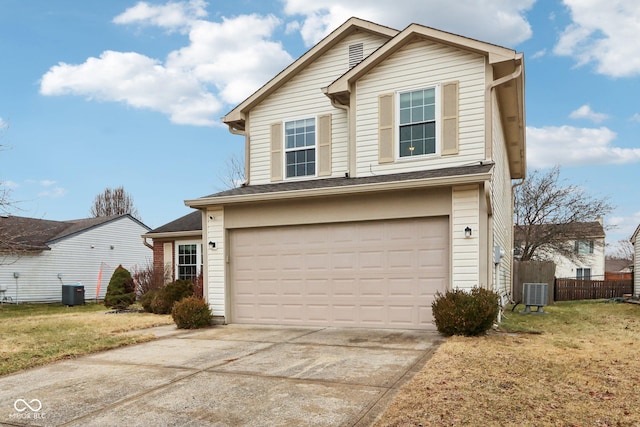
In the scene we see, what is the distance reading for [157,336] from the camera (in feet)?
30.3

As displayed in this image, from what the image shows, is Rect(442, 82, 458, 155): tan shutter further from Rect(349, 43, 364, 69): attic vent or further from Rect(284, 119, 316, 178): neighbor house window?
Rect(284, 119, 316, 178): neighbor house window

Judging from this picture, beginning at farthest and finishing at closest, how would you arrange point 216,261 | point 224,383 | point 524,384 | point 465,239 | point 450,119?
point 216,261, point 450,119, point 465,239, point 224,383, point 524,384

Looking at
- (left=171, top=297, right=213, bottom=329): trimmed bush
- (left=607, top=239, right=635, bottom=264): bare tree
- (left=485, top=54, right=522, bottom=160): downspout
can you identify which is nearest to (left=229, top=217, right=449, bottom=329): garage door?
(left=171, top=297, right=213, bottom=329): trimmed bush

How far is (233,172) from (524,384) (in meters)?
25.4

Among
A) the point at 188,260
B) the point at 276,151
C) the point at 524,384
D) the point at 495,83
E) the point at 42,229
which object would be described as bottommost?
the point at 524,384

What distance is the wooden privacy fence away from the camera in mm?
21953

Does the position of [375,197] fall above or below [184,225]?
above

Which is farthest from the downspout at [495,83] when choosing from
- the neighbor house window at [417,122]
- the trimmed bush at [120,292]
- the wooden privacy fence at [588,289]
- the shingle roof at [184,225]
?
the wooden privacy fence at [588,289]

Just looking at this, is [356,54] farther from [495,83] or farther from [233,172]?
[233,172]

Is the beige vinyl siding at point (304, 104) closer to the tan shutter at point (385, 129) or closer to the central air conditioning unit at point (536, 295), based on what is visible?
the tan shutter at point (385, 129)

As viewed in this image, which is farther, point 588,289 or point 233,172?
point 233,172

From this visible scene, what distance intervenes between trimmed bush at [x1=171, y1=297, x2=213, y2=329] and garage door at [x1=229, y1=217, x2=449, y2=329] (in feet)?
2.47

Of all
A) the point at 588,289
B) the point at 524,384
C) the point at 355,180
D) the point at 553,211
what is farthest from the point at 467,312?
the point at 553,211

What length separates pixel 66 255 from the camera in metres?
22.8
